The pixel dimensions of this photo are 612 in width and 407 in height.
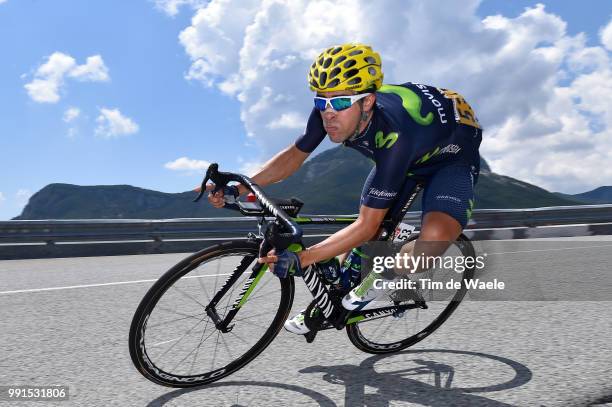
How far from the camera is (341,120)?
11.0 feet

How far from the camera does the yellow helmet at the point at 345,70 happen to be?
327cm

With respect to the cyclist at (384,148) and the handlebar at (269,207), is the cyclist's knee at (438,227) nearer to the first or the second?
the cyclist at (384,148)

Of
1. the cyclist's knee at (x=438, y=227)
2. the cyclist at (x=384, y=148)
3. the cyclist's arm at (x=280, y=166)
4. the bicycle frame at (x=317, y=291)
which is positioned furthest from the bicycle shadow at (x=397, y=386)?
the cyclist's arm at (x=280, y=166)

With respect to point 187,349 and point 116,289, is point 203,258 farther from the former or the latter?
point 116,289

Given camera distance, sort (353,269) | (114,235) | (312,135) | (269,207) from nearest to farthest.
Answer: (269,207), (353,269), (312,135), (114,235)

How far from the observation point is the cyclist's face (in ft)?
10.9

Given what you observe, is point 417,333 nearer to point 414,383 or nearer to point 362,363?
point 362,363

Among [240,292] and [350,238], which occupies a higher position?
[350,238]

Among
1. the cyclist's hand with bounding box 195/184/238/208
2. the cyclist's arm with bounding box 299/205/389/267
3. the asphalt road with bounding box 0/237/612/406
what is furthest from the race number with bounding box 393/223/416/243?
the cyclist's hand with bounding box 195/184/238/208

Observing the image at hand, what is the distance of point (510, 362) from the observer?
3.51 meters

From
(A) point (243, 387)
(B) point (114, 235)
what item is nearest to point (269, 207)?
(A) point (243, 387)

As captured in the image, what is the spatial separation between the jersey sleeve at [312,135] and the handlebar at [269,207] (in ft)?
2.43

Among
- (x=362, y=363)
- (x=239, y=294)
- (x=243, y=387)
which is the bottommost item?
(x=243, y=387)

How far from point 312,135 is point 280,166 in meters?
0.31
